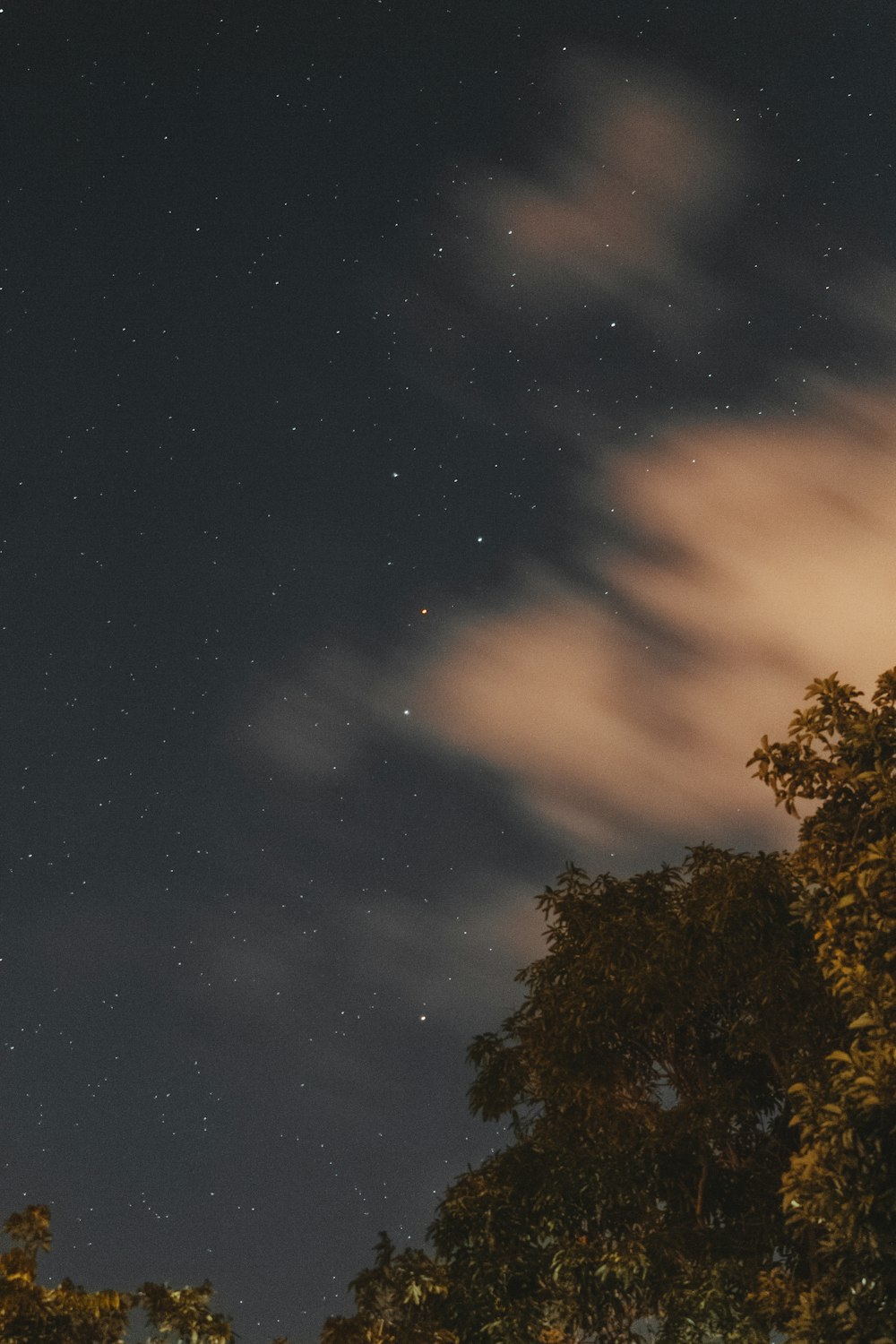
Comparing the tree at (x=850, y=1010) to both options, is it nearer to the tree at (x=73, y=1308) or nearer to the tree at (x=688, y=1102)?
the tree at (x=688, y=1102)

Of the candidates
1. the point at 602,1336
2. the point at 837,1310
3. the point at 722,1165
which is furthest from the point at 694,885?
the point at 837,1310

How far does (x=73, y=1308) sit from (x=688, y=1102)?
8.70 metres

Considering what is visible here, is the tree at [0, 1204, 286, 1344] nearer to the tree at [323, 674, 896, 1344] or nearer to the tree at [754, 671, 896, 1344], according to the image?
the tree at [323, 674, 896, 1344]

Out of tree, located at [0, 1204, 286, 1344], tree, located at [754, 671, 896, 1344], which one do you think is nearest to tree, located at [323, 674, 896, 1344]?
tree, located at [754, 671, 896, 1344]

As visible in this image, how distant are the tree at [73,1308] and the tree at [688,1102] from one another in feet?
8.40

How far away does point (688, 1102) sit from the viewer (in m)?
20.0

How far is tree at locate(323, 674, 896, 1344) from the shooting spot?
48.1ft

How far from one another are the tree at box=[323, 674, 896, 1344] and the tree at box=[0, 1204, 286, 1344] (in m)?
2.56

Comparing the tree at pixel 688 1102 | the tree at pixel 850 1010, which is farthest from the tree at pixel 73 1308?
the tree at pixel 850 1010

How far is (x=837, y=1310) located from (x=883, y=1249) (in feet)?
2.72

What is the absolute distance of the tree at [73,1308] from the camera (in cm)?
1401

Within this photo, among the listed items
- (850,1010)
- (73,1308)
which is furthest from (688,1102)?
(73,1308)

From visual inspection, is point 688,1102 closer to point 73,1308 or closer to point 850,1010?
point 850,1010

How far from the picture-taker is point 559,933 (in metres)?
21.4
